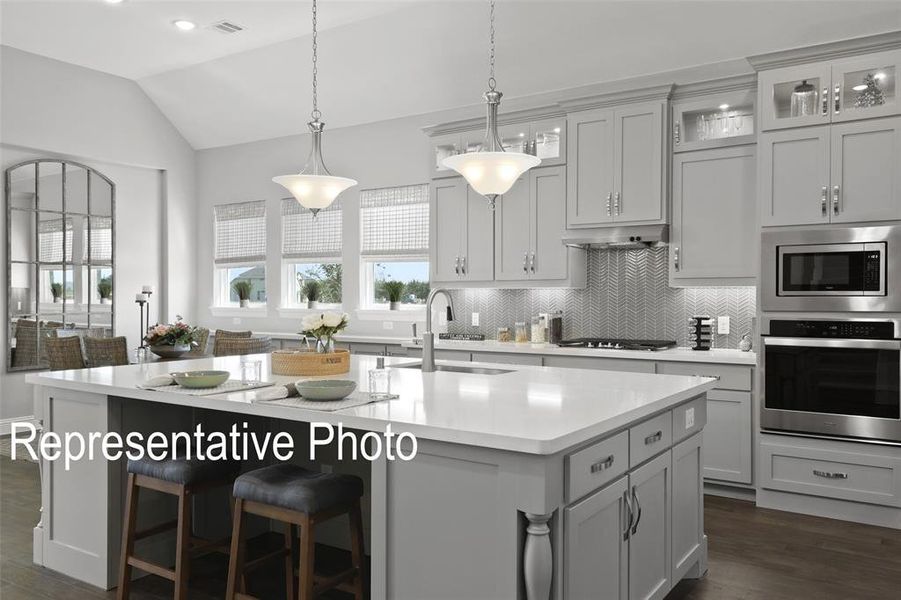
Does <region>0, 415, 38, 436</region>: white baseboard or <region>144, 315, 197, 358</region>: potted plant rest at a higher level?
<region>144, 315, 197, 358</region>: potted plant

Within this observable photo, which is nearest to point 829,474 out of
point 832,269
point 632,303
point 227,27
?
point 832,269

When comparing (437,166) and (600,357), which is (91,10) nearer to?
(437,166)

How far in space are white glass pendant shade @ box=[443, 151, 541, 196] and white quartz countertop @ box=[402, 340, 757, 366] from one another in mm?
2064

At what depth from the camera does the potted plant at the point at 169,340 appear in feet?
19.3

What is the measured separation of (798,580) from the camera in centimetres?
333

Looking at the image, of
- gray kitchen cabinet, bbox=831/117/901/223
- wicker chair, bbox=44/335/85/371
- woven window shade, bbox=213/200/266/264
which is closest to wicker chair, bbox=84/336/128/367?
wicker chair, bbox=44/335/85/371

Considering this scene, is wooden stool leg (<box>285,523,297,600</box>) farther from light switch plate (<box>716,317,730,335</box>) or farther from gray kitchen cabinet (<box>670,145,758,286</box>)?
light switch plate (<box>716,317,730,335</box>)

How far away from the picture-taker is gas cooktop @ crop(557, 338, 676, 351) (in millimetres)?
5070

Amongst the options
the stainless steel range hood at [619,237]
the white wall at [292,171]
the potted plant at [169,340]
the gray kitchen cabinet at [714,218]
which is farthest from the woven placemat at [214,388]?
the white wall at [292,171]

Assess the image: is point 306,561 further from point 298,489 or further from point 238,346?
point 238,346

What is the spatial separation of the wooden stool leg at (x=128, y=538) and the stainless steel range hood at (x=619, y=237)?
3.51 m

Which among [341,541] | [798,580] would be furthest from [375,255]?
[798,580]

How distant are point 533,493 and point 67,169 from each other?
22.5 feet

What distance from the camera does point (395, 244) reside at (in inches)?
273
